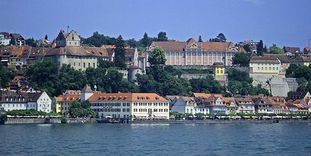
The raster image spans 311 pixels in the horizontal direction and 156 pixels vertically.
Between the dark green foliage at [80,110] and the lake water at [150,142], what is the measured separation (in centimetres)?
1499

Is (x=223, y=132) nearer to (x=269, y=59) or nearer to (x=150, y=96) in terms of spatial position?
(x=150, y=96)

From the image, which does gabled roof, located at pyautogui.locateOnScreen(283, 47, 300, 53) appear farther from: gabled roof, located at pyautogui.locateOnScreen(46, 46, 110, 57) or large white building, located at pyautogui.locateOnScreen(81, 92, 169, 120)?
large white building, located at pyautogui.locateOnScreen(81, 92, 169, 120)

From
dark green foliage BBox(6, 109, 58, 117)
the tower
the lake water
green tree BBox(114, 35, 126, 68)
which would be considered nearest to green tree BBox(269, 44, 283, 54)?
green tree BBox(114, 35, 126, 68)

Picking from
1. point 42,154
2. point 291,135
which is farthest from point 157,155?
point 291,135

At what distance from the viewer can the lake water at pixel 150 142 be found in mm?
43906

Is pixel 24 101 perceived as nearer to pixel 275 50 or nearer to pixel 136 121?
pixel 136 121

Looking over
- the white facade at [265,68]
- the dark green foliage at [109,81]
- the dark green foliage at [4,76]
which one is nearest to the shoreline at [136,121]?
the dark green foliage at [109,81]

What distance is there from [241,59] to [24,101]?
31.5 m

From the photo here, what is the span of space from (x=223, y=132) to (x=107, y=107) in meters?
20.3

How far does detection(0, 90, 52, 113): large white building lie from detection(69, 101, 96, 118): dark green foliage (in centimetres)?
259

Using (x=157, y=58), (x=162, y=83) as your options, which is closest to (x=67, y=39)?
(x=157, y=58)

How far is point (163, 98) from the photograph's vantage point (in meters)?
83.0

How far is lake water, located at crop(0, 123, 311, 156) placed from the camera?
144ft

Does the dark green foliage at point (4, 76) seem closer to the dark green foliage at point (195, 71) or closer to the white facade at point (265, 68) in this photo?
the dark green foliage at point (195, 71)
